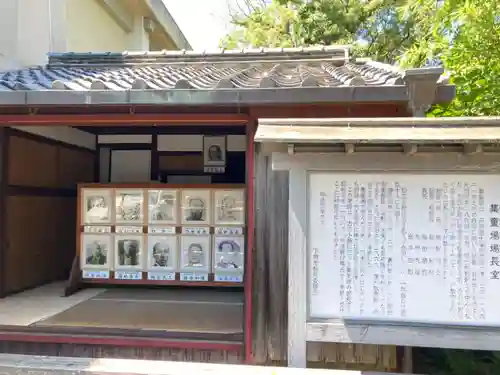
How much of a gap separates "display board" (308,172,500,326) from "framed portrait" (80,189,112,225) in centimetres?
453

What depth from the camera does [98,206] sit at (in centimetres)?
665

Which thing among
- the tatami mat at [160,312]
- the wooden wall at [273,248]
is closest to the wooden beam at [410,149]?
the wooden wall at [273,248]

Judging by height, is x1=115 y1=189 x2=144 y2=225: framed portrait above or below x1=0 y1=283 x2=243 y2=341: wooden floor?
above

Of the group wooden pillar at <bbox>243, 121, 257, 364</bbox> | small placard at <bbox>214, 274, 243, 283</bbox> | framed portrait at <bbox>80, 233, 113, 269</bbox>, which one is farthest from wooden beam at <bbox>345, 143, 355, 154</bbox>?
framed portrait at <bbox>80, 233, 113, 269</bbox>

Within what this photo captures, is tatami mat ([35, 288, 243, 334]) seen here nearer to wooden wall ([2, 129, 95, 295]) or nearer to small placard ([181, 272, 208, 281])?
small placard ([181, 272, 208, 281])

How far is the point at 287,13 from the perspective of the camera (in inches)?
630

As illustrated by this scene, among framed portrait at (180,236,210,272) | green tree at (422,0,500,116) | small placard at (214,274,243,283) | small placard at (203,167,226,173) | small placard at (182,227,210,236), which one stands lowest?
small placard at (214,274,243,283)

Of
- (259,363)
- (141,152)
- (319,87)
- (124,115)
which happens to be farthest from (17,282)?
(319,87)

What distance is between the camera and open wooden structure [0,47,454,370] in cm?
364

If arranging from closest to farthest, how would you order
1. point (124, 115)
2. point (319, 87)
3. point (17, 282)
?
1. point (319, 87)
2. point (124, 115)
3. point (17, 282)

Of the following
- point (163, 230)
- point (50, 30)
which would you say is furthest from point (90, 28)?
point (163, 230)

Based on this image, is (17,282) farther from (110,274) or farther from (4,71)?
(4,71)

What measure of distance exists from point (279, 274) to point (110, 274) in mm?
3599

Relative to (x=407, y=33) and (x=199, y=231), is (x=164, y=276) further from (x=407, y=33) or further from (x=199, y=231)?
(x=407, y=33)
